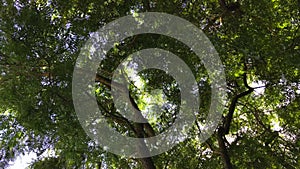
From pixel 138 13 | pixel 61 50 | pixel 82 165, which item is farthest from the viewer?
pixel 82 165

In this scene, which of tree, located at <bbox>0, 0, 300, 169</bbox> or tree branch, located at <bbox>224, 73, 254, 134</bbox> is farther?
tree branch, located at <bbox>224, 73, 254, 134</bbox>

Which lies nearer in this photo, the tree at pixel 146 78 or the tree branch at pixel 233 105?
the tree at pixel 146 78

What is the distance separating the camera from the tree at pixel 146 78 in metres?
5.22

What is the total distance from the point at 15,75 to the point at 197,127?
3.99m

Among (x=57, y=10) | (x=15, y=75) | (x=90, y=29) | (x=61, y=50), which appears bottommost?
(x=15, y=75)

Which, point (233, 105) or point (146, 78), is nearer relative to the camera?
point (146, 78)

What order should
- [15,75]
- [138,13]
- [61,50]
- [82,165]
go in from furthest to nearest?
[82,165] → [138,13] → [61,50] → [15,75]

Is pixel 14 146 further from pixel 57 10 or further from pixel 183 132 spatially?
pixel 183 132

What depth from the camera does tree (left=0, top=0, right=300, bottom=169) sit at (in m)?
5.22

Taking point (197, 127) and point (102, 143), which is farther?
point (197, 127)

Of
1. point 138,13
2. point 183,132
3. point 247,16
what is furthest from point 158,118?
point 247,16

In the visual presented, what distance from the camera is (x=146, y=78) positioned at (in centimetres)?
650

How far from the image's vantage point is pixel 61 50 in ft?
18.0

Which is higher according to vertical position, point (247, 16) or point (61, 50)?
point (247, 16)
